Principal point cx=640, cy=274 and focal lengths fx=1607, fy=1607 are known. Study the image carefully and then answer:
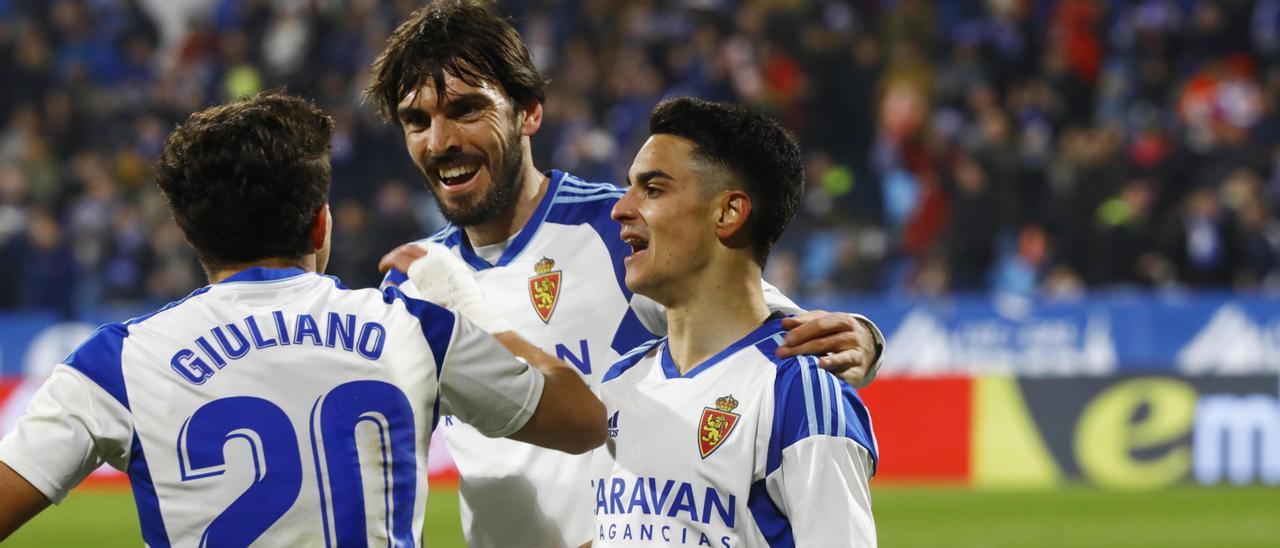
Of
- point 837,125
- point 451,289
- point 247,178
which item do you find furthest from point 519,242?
point 837,125

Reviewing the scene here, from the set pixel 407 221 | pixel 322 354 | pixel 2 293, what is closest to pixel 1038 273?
pixel 407 221

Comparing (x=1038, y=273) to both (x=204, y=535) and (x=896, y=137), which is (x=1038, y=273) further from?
(x=204, y=535)

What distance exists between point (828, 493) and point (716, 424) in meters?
0.36

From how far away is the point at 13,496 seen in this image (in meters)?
2.77

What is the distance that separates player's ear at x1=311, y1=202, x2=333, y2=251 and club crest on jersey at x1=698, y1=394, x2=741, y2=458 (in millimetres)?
843

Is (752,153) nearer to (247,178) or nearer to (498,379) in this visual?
(498,379)

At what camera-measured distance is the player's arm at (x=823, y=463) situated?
296 cm

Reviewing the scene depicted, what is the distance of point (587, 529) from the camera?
3.94 meters

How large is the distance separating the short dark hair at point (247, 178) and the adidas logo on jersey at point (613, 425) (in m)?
0.80

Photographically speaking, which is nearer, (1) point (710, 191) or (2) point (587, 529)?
(1) point (710, 191)

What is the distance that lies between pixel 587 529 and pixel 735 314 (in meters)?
0.79

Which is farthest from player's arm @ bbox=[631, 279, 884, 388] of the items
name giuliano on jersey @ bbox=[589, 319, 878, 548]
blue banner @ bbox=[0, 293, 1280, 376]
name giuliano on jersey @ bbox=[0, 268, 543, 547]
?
blue banner @ bbox=[0, 293, 1280, 376]

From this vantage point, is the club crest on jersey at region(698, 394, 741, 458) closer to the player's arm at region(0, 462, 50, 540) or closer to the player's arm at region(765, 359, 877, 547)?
the player's arm at region(765, 359, 877, 547)

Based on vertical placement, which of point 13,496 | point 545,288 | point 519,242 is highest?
point 519,242
